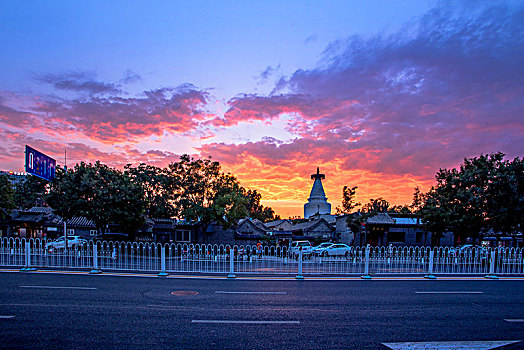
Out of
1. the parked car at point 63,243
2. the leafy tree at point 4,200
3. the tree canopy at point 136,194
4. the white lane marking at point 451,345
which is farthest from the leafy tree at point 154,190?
the white lane marking at point 451,345

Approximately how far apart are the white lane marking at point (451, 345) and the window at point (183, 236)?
1386 inches

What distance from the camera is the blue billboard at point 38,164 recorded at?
19.0 metres

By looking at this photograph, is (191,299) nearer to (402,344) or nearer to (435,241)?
(402,344)

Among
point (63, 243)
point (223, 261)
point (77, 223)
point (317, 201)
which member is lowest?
point (63, 243)

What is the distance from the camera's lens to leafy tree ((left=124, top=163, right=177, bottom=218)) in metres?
35.8

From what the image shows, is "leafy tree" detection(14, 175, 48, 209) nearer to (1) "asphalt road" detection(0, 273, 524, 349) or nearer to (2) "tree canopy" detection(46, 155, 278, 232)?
(2) "tree canopy" detection(46, 155, 278, 232)

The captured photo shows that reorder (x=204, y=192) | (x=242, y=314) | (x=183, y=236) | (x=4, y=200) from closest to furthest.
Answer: (x=242, y=314), (x=204, y=192), (x=4, y=200), (x=183, y=236)

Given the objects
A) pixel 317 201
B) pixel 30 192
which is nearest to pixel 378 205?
pixel 317 201

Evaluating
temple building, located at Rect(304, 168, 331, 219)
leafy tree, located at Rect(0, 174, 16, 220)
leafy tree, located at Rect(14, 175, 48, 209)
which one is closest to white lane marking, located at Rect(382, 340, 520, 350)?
leafy tree, located at Rect(0, 174, 16, 220)

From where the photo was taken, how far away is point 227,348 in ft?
19.7

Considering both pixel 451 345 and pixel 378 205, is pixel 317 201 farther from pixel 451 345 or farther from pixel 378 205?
pixel 451 345

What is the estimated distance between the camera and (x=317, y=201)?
83188mm

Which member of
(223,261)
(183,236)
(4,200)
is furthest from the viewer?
(183,236)

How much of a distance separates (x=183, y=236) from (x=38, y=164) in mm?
21553
